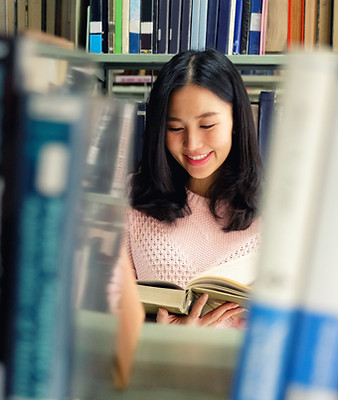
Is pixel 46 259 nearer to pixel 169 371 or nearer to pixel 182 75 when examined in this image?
pixel 169 371

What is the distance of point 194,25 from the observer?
1619 millimetres

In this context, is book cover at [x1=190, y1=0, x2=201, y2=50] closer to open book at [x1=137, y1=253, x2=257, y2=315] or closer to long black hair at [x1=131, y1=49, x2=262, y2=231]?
long black hair at [x1=131, y1=49, x2=262, y2=231]

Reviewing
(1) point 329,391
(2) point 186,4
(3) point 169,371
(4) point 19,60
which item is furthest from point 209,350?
(2) point 186,4

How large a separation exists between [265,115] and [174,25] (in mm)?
431

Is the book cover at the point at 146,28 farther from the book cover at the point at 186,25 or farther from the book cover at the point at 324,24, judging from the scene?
the book cover at the point at 324,24

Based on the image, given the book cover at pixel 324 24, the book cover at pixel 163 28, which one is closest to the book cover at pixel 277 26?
the book cover at pixel 324 24

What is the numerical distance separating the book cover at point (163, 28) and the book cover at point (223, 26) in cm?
17

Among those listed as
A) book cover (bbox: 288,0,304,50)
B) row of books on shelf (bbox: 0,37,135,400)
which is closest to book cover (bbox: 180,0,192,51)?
book cover (bbox: 288,0,304,50)

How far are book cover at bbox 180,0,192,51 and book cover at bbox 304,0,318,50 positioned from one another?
403mm

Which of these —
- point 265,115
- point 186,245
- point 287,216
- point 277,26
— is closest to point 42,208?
point 287,216

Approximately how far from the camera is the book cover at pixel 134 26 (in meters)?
1.63

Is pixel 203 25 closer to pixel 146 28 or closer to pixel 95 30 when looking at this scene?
pixel 146 28

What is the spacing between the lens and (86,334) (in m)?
0.30

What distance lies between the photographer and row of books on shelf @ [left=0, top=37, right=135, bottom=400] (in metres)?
0.24
